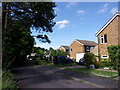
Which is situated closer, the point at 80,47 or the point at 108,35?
the point at 108,35

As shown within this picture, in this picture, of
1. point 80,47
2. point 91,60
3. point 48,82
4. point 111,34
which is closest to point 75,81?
point 48,82

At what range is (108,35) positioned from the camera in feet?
71.5

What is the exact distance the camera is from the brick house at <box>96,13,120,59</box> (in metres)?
→ 20.5

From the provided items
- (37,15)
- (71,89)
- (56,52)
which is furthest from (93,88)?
(56,52)

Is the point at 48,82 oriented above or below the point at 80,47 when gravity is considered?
below

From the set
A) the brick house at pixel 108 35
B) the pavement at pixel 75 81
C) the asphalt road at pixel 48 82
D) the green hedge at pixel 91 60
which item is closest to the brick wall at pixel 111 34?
the brick house at pixel 108 35

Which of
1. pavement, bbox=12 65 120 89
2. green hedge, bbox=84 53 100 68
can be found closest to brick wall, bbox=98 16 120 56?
green hedge, bbox=84 53 100 68

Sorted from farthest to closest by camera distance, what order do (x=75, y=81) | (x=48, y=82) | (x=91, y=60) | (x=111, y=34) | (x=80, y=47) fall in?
1. (x=80, y=47)
2. (x=111, y=34)
3. (x=91, y=60)
4. (x=75, y=81)
5. (x=48, y=82)

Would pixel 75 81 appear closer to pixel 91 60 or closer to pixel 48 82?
pixel 48 82

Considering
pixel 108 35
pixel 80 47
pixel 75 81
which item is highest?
pixel 108 35

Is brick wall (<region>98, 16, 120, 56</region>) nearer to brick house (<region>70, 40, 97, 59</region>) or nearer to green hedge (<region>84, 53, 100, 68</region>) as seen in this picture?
green hedge (<region>84, 53, 100, 68</region>)

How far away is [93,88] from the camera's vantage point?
27.2 ft

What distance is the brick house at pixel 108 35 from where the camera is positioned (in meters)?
Result: 20.5

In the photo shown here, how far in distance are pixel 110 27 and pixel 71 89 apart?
16.6 metres
